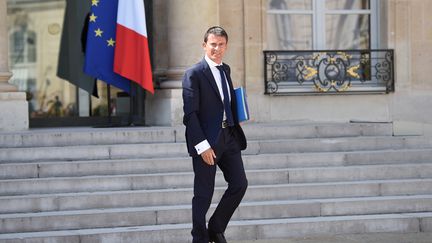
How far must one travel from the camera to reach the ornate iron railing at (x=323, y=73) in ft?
41.3

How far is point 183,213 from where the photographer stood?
8.39 meters

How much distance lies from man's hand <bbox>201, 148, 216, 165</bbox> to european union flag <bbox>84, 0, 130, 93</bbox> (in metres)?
5.38

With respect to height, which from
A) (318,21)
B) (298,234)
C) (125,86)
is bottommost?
(298,234)

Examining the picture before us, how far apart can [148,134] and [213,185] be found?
3481mm

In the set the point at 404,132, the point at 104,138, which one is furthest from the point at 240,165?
the point at 404,132

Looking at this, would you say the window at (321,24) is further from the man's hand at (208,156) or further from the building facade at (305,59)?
the man's hand at (208,156)

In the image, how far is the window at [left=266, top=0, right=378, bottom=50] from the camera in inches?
516

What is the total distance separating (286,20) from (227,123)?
21.8 ft

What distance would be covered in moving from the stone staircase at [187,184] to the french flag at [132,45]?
1588 millimetres

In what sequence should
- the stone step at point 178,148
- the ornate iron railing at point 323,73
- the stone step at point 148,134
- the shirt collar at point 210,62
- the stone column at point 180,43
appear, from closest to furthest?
the shirt collar at point 210,62 < the stone step at point 178,148 < the stone step at point 148,134 < the stone column at point 180,43 < the ornate iron railing at point 323,73

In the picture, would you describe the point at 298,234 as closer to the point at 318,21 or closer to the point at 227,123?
the point at 227,123

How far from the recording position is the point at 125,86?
39.0ft

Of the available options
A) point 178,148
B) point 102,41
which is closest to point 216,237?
point 178,148

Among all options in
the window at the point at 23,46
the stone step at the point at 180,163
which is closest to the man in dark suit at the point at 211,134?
the stone step at the point at 180,163
